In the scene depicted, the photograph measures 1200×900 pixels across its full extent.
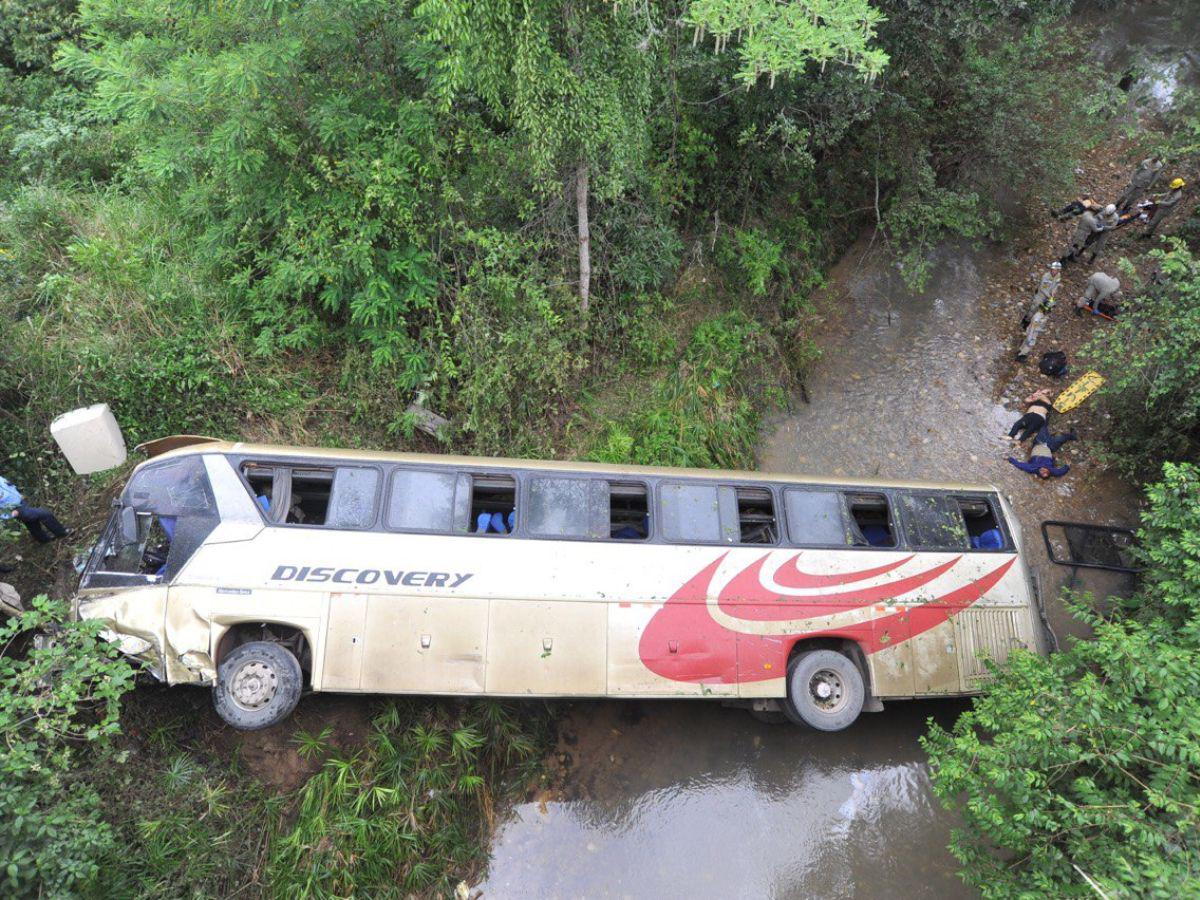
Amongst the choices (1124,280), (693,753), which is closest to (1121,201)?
(1124,280)

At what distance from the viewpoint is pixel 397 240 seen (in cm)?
1002

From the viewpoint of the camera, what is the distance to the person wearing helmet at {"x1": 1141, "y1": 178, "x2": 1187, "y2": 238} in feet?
47.6

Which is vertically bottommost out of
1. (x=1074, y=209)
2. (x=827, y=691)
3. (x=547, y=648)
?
(x=827, y=691)

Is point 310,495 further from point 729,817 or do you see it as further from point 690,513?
point 729,817

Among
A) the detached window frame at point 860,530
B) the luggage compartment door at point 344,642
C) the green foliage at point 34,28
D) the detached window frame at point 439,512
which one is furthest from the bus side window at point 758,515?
the green foliage at point 34,28

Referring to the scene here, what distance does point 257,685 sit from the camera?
7.29 meters

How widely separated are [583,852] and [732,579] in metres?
3.54

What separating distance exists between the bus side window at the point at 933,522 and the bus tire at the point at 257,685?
7113 mm

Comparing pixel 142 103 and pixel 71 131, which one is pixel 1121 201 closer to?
pixel 142 103

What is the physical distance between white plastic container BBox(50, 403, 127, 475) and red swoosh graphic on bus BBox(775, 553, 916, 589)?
8.49 metres

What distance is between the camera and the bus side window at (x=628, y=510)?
8.14 metres

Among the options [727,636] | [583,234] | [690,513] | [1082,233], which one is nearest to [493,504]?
[690,513]

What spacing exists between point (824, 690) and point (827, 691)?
0.04 meters

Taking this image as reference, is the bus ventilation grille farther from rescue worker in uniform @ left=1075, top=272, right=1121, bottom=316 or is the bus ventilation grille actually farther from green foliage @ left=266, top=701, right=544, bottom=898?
rescue worker in uniform @ left=1075, top=272, right=1121, bottom=316
